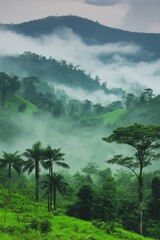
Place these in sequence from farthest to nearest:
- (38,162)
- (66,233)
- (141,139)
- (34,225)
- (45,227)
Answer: (38,162)
(141,139)
(66,233)
(34,225)
(45,227)

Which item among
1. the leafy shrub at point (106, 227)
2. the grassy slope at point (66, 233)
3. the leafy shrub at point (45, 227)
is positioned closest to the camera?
the grassy slope at point (66, 233)

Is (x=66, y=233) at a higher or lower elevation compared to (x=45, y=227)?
lower

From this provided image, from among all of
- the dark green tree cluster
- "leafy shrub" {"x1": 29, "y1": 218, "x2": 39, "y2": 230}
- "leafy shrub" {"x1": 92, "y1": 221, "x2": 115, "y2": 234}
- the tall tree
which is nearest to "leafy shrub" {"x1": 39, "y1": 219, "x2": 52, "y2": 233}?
"leafy shrub" {"x1": 29, "y1": 218, "x2": 39, "y2": 230}

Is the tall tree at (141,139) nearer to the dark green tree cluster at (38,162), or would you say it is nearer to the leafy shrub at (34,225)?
the dark green tree cluster at (38,162)

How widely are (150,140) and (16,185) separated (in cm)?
7063

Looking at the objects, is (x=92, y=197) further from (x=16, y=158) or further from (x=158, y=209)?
(x=16, y=158)

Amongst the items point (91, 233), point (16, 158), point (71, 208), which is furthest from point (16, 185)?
point (91, 233)

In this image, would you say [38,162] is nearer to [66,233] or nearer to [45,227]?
[66,233]

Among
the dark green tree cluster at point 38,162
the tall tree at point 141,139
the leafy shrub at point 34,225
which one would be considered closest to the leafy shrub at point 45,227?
the leafy shrub at point 34,225

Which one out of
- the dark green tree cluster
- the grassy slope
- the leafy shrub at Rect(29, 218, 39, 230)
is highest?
the dark green tree cluster

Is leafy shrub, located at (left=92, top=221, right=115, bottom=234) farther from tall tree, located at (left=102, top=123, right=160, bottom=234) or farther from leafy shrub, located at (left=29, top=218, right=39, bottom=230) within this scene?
leafy shrub, located at (left=29, top=218, right=39, bottom=230)

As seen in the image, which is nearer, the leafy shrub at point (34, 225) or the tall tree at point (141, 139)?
the leafy shrub at point (34, 225)

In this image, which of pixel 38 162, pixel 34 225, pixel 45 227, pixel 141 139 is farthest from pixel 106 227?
pixel 38 162

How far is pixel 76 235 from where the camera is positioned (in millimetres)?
43906
